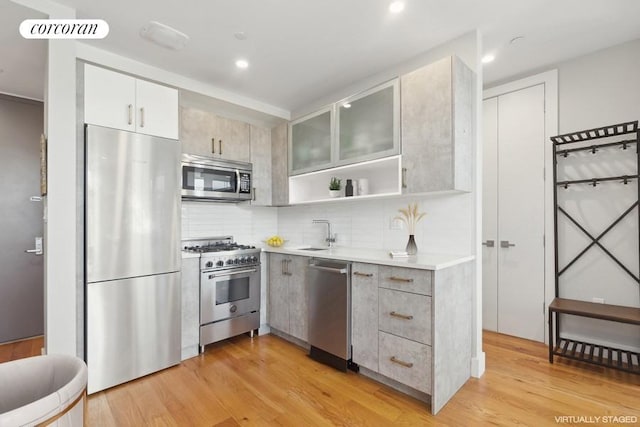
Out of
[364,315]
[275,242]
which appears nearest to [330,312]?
[364,315]

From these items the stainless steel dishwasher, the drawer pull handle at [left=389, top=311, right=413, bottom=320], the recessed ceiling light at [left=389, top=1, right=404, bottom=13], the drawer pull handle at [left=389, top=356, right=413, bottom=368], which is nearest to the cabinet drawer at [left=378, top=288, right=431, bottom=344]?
the drawer pull handle at [left=389, top=311, right=413, bottom=320]

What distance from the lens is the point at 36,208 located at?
3.34 meters

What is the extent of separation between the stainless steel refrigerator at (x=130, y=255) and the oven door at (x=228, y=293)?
10.7 inches

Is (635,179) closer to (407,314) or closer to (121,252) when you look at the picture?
(407,314)

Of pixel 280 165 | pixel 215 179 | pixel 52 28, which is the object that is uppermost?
Answer: pixel 52 28

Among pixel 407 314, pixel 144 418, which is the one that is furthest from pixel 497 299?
pixel 144 418

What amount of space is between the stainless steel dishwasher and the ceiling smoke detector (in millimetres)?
2161

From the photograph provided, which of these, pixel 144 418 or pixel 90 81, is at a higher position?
pixel 90 81

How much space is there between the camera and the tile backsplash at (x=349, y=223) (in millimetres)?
2508

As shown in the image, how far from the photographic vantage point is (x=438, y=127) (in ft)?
7.34

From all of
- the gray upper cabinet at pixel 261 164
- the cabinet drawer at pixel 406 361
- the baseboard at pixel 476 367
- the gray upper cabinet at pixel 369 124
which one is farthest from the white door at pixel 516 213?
the gray upper cabinet at pixel 261 164

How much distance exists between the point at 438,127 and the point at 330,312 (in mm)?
1754

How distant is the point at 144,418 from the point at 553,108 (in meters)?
4.29

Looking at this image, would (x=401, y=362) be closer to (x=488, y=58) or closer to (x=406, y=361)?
(x=406, y=361)
